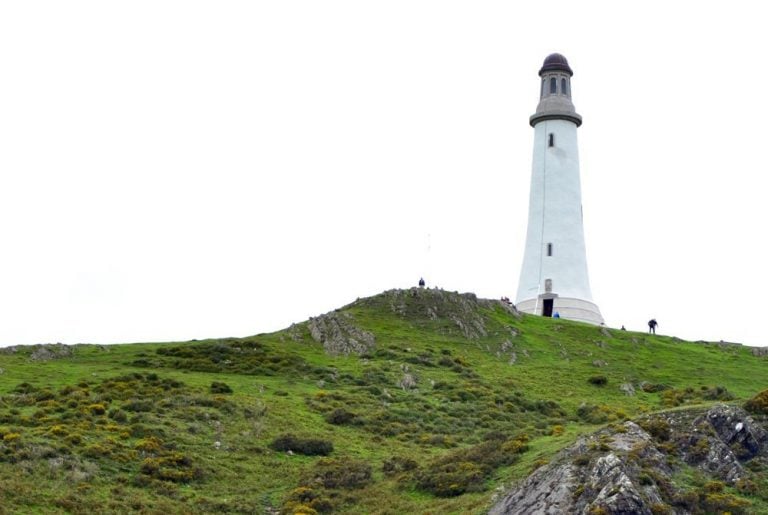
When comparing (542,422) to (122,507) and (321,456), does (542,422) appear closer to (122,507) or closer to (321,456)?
(321,456)

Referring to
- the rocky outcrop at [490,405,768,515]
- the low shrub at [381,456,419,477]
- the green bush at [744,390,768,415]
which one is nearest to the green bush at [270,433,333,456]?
the low shrub at [381,456,419,477]

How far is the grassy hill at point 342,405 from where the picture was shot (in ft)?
120

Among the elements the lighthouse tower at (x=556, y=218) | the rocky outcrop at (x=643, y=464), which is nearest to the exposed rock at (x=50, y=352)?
the rocky outcrop at (x=643, y=464)

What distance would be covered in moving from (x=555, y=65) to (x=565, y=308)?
69.2 ft

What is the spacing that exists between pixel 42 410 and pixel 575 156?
2124 inches

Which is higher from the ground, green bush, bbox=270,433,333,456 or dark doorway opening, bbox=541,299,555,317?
dark doorway opening, bbox=541,299,555,317

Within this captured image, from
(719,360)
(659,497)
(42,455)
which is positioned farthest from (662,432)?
(719,360)

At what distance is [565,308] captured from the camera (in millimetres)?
81438

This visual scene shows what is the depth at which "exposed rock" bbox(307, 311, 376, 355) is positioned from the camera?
63156 mm

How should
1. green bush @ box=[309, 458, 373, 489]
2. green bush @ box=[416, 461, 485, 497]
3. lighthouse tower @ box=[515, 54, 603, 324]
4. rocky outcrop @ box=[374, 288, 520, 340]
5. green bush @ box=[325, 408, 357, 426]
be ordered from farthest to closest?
lighthouse tower @ box=[515, 54, 603, 324]
rocky outcrop @ box=[374, 288, 520, 340]
green bush @ box=[325, 408, 357, 426]
green bush @ box=[309, 458, 373, 489]
green bush @ box=[416, 461, 485, 497]

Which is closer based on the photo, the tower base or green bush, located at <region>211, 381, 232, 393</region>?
green bush, located at <region>211, 381, 232, 393</region>

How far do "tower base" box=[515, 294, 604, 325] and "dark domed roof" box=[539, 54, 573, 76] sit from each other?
19825mm

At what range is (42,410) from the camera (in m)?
43.6

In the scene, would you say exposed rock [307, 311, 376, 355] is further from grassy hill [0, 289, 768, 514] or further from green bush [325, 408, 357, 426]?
green bush [325, 408, 357, 426]
